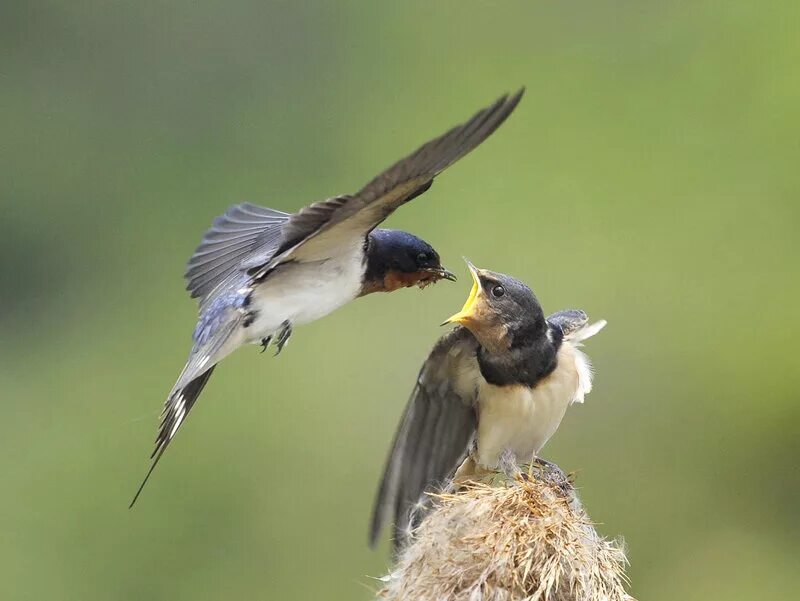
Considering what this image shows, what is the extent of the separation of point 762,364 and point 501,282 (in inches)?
132

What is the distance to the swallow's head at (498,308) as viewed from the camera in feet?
6.16

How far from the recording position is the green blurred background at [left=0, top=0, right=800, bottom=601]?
456 centimetres

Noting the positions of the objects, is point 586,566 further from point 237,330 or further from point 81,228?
point 81,228

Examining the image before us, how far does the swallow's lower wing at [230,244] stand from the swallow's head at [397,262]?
18cm

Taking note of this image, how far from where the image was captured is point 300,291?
6.98ft

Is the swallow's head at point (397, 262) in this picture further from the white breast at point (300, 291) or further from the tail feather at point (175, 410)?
the tail feather at point (175, 410)

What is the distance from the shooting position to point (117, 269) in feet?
19.8

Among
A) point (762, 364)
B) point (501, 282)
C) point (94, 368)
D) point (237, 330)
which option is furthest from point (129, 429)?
point (501, 282)

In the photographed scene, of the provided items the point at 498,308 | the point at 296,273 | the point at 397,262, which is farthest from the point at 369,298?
the point at 498,308

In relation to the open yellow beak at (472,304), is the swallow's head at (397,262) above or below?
above

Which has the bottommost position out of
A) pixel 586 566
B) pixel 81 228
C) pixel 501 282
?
pixel 586 566

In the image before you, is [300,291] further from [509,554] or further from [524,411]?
[509,554]

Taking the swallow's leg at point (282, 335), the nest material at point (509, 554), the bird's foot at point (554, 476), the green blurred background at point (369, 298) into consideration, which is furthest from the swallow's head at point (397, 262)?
the green blurred background at point (369, 298)

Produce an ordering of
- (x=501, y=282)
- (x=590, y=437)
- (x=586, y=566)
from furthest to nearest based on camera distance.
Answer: (x=590, y=437) → (x=501, y=282) → (x=586, y=566)
